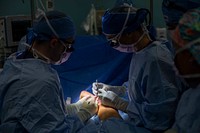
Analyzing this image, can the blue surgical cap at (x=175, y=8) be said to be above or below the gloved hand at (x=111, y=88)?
above

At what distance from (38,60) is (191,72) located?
33.8 inches

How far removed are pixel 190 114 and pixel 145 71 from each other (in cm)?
49

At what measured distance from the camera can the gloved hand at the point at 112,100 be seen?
2.18 meters

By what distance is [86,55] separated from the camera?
2.74 metres

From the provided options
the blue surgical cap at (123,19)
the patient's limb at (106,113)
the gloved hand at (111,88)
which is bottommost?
the patient's limb at (106,113)

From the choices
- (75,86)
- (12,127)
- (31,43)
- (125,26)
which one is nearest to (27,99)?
(12,127)

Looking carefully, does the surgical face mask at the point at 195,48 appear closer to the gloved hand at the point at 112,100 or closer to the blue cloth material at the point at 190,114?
the blue cloth material at the point at 190,114

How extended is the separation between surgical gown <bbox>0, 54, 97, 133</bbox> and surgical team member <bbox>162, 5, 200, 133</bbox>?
66cm

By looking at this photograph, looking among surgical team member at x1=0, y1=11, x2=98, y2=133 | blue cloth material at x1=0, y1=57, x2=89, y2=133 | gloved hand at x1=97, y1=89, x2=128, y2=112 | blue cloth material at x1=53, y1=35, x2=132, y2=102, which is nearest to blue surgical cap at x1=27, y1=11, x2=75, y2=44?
surgical team member at x1=0, y1=11, x2=98, y2=133

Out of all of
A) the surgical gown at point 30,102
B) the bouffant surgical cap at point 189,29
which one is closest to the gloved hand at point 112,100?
the surgical gown at point 30,102

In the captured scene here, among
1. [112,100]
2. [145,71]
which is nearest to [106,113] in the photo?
[112,100]

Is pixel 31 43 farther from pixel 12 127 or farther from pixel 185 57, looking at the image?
pixel 185 57

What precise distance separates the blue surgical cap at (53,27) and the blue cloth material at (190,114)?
0.77 m

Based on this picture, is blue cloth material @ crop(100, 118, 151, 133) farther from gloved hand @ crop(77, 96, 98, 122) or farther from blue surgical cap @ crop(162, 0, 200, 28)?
blue surgical cap @ crop(162, 0, 200, 28)
